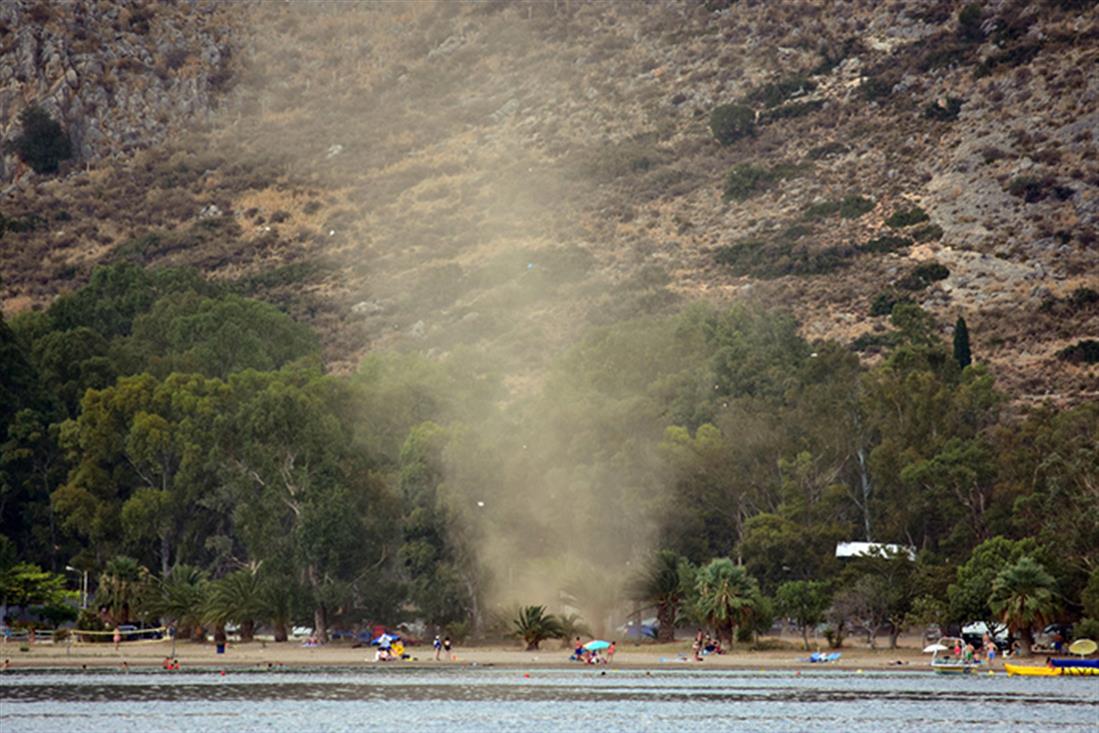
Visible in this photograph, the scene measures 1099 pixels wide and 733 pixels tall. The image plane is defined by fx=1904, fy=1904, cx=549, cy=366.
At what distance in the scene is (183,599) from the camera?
9775 cm

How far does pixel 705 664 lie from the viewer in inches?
3415

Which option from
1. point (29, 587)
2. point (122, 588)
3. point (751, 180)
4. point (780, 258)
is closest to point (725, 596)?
point (122, 588)

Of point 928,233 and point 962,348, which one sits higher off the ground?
point 928,233

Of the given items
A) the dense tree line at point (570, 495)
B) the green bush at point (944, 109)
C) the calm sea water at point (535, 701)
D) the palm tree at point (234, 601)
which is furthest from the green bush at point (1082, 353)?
the palm tree at point (234, 601)

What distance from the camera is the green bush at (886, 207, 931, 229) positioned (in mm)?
171250

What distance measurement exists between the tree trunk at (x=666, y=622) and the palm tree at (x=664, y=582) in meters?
0.07

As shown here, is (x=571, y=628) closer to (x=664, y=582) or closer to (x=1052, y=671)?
(x=664, y=582)

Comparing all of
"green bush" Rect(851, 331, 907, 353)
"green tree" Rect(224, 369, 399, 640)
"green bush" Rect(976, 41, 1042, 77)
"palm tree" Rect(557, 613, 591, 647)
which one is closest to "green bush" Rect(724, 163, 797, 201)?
"green bush" Rect(976, 41, 1042, 77)

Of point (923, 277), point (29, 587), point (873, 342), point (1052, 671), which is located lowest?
point (1052, 671)

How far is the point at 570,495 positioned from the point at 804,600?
546 inches

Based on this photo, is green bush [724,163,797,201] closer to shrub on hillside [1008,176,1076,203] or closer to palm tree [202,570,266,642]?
shrub on hillside [1008,176,1076,203]

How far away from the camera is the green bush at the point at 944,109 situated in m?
188

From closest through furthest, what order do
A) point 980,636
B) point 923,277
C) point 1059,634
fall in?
1. point 1059,634
2. point 980,636
3. point 923,277

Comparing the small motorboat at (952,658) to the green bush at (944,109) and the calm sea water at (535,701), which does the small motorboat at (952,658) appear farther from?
the green bush at (944,109)
